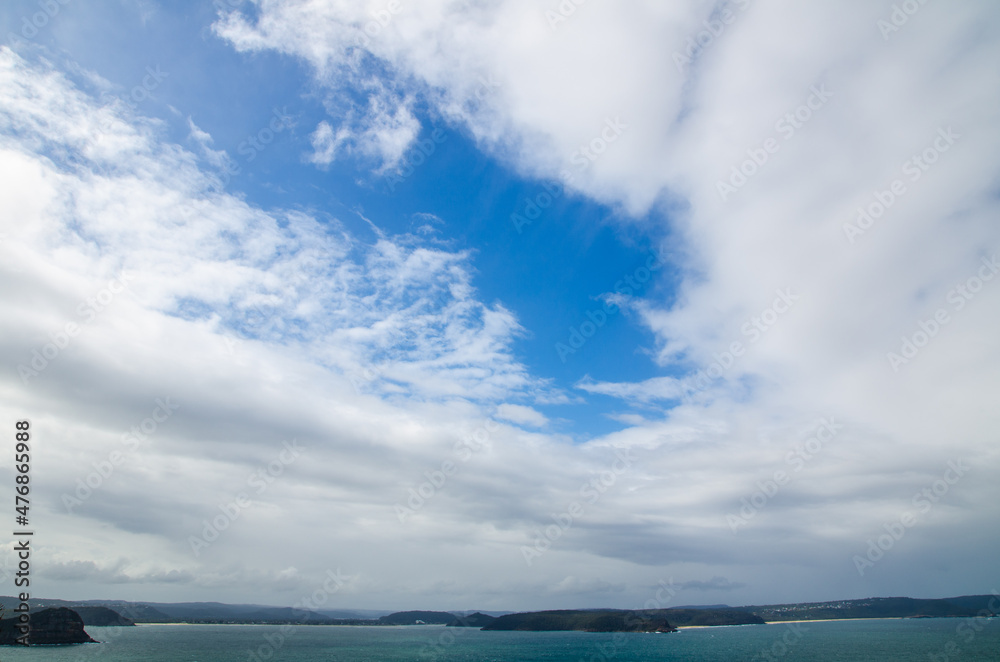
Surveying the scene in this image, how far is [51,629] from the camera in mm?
166000

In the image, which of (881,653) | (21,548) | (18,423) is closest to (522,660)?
(881,653)

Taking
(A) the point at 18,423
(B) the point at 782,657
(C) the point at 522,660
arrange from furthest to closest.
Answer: (C) the point at 522,660
(B) the point at 782,657
(A) the point at 18,423

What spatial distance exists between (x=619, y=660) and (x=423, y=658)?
58.0 meters

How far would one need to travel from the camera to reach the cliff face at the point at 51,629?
512 ft

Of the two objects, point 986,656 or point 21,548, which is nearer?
point 21,548

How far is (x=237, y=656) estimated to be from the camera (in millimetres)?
151625

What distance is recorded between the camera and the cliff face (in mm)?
156125

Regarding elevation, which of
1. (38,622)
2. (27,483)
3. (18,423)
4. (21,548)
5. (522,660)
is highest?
(18,423)

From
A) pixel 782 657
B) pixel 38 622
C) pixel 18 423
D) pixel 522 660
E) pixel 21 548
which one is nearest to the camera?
pixel 18 423

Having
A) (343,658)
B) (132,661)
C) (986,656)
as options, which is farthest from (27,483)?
(986,656)

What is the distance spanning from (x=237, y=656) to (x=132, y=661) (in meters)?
29.5

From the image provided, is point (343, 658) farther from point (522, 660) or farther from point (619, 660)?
point (619, 660)

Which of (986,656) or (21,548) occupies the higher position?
(21,548)

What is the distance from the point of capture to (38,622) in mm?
165250
